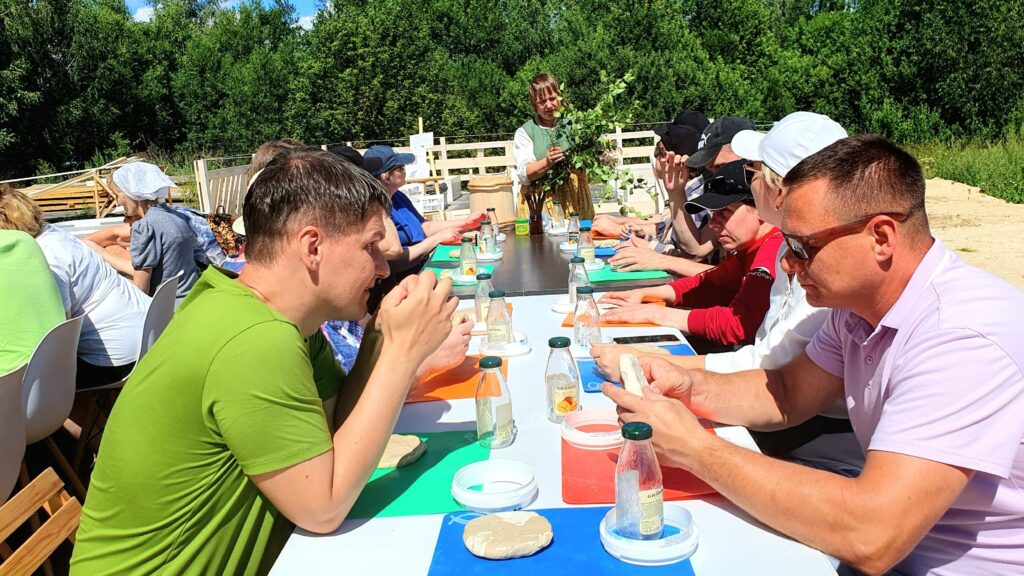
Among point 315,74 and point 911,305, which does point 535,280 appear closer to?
point 911,305

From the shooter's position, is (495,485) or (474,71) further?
(474,71)

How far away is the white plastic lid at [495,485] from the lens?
5.08 ft

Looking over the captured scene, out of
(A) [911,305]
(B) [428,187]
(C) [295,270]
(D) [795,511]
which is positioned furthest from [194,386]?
A: (B) [428,187]

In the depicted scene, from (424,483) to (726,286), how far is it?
84.5 inches

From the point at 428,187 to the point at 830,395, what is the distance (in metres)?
12.3

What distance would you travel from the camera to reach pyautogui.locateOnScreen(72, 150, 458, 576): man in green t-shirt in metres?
1.43

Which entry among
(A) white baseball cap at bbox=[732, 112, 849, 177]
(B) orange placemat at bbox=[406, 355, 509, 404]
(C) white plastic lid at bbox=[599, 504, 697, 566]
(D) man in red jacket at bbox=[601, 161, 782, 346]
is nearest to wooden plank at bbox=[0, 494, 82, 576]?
(B) orange placemat at bbox=[406, 355, 509, 404]

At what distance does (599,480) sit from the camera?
1656 mm

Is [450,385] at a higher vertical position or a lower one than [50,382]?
higher

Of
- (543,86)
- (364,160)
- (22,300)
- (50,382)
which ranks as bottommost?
(50,382)

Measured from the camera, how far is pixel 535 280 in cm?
Result: 388

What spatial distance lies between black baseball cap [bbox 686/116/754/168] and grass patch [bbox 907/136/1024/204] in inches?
422

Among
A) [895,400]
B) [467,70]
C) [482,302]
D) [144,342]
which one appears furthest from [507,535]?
[467,70]

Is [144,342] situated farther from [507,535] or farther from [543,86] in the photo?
[543,86]
